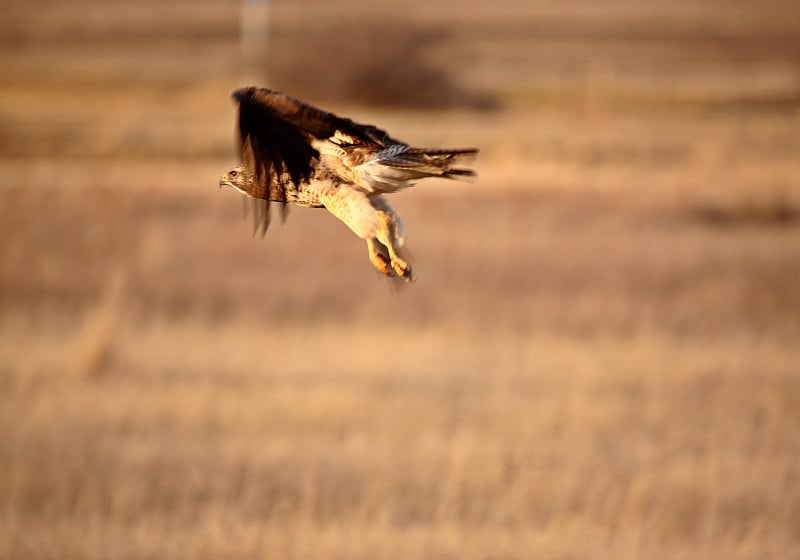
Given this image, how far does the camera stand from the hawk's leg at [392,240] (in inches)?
216

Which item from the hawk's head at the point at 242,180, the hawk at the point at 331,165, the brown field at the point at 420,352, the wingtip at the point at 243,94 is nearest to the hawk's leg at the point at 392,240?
the hawk at the point at 331,165

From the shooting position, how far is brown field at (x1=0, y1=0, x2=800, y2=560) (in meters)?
9.84

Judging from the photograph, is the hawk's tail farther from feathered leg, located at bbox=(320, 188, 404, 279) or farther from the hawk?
feathered leg, located at bbox=(320, 188, 404, 279)

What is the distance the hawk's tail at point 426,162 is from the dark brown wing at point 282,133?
0.40ft

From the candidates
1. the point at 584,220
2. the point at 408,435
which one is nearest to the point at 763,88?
the point at 584,220

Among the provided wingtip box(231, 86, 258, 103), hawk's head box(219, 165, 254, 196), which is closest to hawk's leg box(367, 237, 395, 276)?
hawk's head box(219, 165, 254, 196)

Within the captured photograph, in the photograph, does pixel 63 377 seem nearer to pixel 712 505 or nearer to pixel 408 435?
pixel 408 435

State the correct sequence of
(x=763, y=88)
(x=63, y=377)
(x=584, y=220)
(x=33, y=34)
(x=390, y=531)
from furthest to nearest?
(x=33, y=34) → (x=763, y=88) → (x=584, y=220) → (x=63, y=377) → (x=390, y=531)

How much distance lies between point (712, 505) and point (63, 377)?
5904 mm

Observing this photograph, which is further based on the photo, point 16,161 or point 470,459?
point 16,161

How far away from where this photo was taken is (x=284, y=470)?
35.4 feet

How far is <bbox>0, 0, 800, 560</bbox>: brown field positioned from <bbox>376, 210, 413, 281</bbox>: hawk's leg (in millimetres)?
3758

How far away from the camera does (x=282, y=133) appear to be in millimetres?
5512

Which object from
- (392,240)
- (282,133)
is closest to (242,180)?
(282,133)
